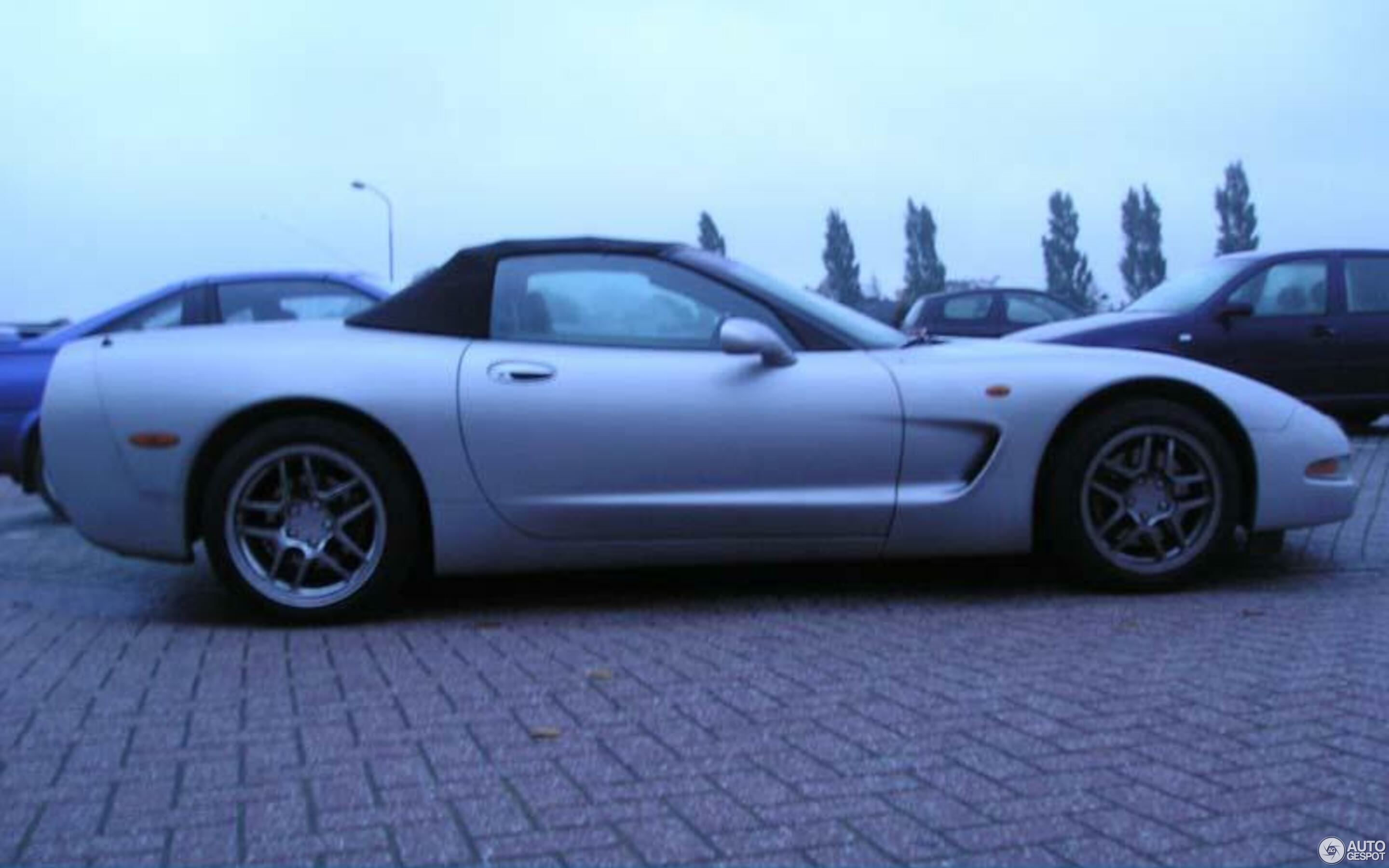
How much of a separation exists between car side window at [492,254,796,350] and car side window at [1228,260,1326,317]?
7229 millimetres

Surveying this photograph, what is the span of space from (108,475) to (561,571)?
1.76 metres

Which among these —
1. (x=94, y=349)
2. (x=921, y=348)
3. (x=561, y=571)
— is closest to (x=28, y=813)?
(x=94, y=349)

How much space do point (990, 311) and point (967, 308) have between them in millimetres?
268

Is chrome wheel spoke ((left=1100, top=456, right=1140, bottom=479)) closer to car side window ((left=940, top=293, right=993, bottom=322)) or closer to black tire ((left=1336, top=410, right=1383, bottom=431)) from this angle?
black tire ((left=1336, top=410, right=1383, bottom=431))

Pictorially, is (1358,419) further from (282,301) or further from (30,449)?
(30,449)

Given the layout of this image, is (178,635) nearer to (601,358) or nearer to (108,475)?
(108,475)

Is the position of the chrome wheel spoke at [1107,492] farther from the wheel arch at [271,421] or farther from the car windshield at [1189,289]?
the car windshield at [1189,289]

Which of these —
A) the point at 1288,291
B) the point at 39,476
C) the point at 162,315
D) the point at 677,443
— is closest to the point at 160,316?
the point at 162,315

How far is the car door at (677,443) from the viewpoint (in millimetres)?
5215

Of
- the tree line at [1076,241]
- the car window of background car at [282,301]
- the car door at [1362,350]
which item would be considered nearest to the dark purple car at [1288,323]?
the car door at [1362,350]

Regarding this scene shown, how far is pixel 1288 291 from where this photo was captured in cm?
1179

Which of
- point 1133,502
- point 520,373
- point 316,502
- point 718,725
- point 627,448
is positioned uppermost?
point 520,373

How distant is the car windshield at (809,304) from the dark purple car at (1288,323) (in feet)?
19.0

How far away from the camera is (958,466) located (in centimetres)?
536
